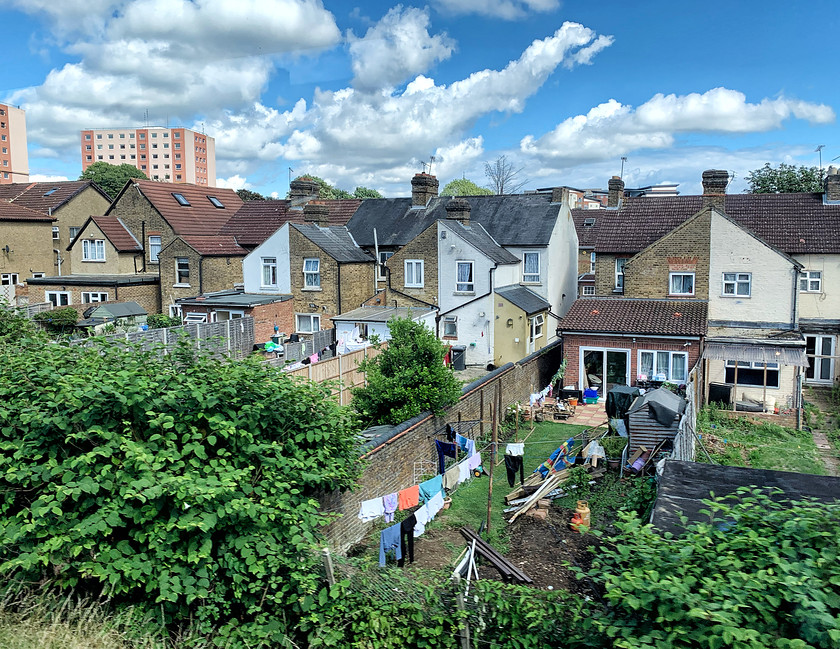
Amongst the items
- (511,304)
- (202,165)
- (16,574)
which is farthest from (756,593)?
(202,165)

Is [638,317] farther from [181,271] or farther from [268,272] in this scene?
[181,271]

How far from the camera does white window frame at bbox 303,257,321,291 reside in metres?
31.9

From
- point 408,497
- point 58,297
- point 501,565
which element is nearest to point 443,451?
point 408,497

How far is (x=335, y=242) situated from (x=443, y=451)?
19451mm

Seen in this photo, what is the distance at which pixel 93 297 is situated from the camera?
118ft

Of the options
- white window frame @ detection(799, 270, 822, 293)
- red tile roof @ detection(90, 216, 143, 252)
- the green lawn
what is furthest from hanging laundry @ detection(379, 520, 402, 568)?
red tile roof @ detection(90, 216, 143, 252)

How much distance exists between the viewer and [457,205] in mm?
31703

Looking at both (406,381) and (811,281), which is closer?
(406,381)

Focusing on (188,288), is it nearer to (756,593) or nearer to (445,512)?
(445,512)

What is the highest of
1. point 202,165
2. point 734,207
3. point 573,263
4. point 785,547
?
point 202,165

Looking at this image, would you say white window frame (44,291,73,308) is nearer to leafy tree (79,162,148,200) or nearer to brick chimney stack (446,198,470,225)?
brick chimney stack (446,198,470,225)

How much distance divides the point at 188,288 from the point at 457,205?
15869 millimetres

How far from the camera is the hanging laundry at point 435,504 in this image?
A: 12.8 m

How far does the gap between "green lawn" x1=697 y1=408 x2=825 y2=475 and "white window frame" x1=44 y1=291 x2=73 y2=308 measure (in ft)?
111
